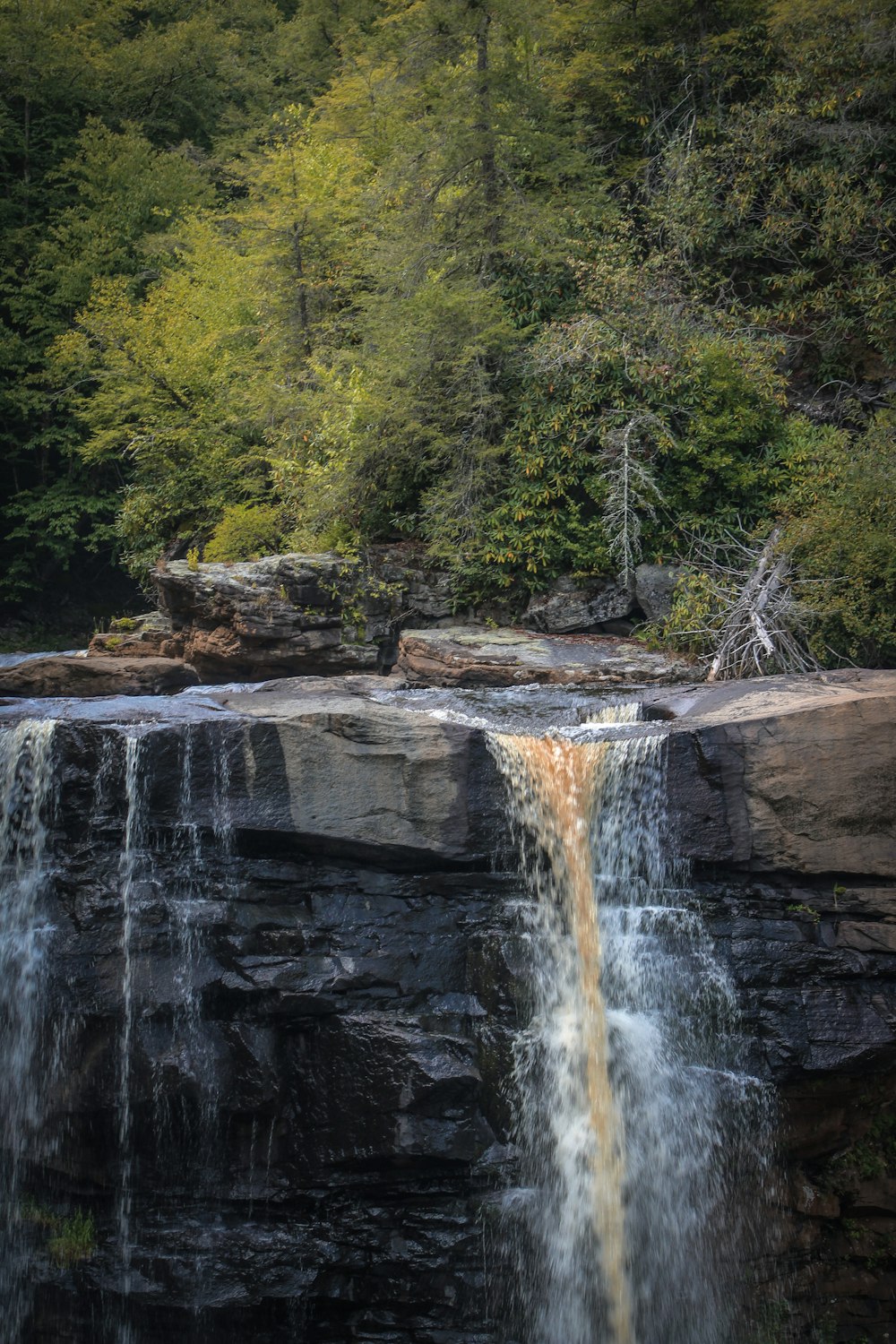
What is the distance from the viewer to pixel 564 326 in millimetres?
11945

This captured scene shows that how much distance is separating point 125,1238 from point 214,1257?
22.5 inches

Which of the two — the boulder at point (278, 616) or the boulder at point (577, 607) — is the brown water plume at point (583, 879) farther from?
the boulder at point (577, 607)

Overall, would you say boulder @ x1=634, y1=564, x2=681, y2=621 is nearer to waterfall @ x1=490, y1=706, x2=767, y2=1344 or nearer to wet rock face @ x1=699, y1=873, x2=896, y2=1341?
waterfall @ x1=490, y1=706, x2=767, y2=1344

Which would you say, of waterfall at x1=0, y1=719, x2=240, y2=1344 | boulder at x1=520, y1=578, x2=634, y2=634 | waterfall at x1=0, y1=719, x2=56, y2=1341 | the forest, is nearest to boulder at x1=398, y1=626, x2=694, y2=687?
boulder at x1=520, y1=578, x2=634, y2=634

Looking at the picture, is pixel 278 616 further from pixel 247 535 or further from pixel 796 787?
pixel 796 787

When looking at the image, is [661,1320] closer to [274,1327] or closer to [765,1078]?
[765,1078]

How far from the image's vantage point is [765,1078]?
6422mm

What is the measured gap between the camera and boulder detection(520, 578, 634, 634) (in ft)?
37.9

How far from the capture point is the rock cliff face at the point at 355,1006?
6.06 m

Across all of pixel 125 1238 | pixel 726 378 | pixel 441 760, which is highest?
pixel 726 378

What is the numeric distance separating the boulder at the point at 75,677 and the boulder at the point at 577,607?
445 centimetres

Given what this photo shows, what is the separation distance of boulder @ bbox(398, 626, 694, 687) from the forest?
0.69 m

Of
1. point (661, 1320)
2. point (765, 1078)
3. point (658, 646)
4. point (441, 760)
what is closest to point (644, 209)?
point (658, 646)

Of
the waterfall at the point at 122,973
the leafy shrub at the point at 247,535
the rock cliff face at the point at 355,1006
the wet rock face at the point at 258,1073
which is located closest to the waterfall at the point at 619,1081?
the rock cliff face at the point at 355,1006
